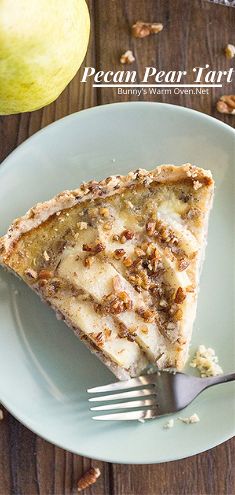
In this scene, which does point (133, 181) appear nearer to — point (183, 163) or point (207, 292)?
point (183, 163)

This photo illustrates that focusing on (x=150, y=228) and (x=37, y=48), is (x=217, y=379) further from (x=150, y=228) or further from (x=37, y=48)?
(x=37, y=48)

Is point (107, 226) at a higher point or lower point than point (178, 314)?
higher

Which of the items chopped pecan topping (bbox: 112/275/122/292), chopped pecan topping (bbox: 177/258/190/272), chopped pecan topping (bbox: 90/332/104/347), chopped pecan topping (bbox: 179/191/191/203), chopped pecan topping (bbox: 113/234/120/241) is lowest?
chopped pecan topping (bbox: 90/332/104/347)

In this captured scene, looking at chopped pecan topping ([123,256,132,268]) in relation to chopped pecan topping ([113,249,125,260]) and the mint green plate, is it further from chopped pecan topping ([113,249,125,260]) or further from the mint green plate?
the mint green plate

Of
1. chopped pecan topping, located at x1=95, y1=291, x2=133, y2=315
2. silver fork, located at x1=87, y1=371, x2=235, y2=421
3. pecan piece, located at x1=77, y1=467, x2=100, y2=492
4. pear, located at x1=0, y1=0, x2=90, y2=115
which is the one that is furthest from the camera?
pecan piece, located at x1=77, y1=467, x2=100, y2=492

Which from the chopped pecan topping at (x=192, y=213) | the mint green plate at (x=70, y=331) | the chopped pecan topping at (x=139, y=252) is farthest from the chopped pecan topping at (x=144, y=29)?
the chopped pecan topping at (x=139, y=252)

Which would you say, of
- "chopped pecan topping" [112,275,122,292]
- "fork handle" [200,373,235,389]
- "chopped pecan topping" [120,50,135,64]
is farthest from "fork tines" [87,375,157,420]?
"chopped pecan topping" [120,50,135,64]

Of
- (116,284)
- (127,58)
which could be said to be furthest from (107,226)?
(127,58)
